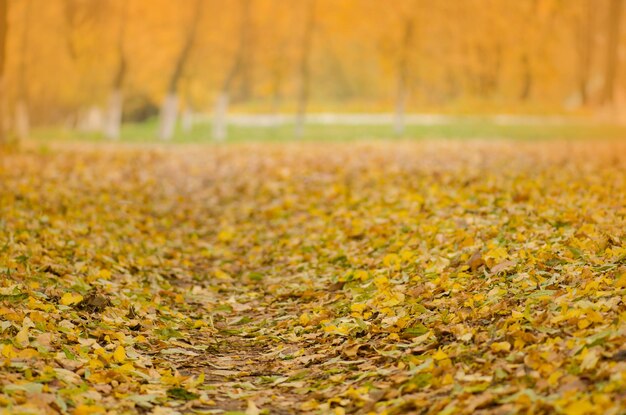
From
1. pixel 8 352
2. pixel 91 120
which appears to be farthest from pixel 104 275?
pixel 91 120

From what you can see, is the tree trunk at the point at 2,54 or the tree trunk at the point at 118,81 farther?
the tree trunk at the point at 118,81

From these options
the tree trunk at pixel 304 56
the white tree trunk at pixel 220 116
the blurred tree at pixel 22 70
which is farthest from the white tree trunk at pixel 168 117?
the blurred tree at pixel 22 70

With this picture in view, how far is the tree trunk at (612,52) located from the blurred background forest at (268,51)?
7 centimetres

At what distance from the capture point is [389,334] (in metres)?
6.58

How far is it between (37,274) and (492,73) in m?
38.3

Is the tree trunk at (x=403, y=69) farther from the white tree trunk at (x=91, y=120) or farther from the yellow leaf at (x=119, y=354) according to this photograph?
the yellow leaf at (x=119, y=354)

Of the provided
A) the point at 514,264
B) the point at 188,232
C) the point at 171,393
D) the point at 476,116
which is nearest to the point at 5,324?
the point at 171,393

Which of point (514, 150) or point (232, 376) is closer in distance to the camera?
point (232, 376)

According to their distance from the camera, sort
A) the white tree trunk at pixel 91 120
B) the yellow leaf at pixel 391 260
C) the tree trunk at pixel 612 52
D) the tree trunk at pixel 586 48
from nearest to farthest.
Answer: the yellow leaf at pixel 391 260 < the tree trunk at pixel 612 52 < the tree trunk at pixel 586 48 < the white tree trunk at pixel 91 120

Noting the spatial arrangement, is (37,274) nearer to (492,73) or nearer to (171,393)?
(171,393)

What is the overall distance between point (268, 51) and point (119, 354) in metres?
27.1

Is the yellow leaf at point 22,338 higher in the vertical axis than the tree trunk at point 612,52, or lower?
lower

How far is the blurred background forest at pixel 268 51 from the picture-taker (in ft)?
98.5

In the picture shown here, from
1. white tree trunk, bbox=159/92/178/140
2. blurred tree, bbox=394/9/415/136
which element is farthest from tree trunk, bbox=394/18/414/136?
white tree trunk, bbox=159/92/178/140
